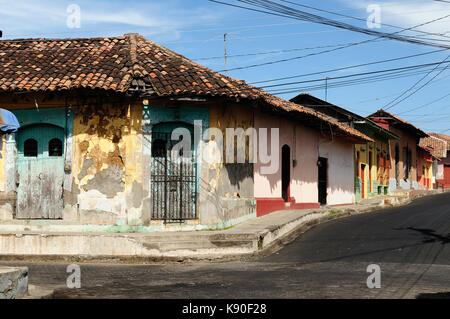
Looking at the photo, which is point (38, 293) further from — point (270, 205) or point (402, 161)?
point (402, 161)

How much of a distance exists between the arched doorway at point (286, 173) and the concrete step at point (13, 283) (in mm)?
13632

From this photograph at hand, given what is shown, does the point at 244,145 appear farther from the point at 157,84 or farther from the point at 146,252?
the point at 146,252

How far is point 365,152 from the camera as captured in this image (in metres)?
29.2

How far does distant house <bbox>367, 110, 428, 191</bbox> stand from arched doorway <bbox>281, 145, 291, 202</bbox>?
47.5ft

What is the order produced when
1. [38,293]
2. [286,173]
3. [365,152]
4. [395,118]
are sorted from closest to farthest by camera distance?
[38,293] → [286,173] → [365,152] → [395,118]

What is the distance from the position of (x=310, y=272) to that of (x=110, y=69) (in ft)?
25.8

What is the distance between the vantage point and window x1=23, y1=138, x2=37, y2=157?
48.2ft

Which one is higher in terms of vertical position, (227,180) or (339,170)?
(339,170)

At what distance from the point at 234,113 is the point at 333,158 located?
32.2 feet

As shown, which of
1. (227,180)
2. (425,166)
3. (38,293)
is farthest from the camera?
(425,166)
